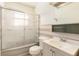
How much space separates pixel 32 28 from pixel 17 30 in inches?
10.8

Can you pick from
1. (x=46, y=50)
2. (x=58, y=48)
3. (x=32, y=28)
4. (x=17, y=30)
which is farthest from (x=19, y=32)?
(x=58, y=48)

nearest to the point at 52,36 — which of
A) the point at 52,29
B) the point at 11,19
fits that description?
the point at 52,29

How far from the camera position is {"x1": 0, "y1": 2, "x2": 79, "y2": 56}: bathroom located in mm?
1278

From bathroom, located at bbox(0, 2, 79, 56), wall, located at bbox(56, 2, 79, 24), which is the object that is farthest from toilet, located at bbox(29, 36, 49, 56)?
wall, located at bbox(56, 2, 79, 24)

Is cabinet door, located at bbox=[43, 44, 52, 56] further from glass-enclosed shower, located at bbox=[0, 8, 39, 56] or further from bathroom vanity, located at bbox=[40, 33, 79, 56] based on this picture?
glass-enclosed shower, located at bbox=[0, 8, 39, 56]

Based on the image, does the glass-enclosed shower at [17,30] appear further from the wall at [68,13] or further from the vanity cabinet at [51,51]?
the wall at [68,13]

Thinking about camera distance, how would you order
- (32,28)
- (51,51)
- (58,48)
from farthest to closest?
(32,28), (51,51), (58,48)

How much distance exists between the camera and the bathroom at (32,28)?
128 cm

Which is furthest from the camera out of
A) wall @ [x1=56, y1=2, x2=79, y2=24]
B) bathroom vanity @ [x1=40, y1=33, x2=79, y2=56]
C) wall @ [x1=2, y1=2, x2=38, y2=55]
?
wall @ [x1=2, y1=2, x2=38, y2=55]

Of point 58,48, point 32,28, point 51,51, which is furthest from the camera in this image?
point 32,28

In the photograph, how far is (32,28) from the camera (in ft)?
4.63

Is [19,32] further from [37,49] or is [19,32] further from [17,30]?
[37,49]

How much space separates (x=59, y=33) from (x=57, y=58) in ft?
1.75

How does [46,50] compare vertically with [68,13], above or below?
below
